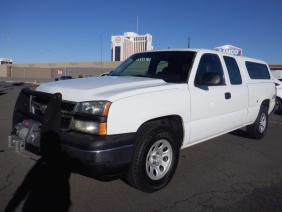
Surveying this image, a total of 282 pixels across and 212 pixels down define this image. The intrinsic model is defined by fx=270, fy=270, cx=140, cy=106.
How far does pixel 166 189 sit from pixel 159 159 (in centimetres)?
43

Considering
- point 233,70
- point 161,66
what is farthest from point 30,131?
point 233,70

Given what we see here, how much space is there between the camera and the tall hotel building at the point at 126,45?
107562mm

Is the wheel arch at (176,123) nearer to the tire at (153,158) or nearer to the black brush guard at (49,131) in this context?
the tire at (153,158)

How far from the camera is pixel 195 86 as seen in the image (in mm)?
4020

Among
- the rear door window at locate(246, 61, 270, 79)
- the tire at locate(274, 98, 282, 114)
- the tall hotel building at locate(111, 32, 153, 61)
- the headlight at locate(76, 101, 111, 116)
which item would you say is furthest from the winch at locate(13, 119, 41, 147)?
the tall hotel building at locate(111, 32, 153, 61)

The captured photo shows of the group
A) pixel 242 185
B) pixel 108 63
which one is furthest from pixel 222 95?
pixel 108 63

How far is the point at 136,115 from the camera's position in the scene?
311cm

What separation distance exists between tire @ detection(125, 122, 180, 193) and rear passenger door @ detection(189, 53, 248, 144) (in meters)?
0.58

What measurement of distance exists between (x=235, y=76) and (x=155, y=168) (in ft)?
8.81

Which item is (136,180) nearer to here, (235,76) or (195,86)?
(195,86)

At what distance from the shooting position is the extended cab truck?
2.91 meters

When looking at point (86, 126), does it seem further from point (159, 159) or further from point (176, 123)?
point (176, 123)

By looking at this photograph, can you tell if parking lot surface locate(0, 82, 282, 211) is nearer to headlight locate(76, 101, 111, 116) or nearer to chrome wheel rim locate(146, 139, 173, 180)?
chrome wheel rim locate(146, 139, 173, 180)

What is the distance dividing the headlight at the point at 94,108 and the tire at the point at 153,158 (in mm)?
558
